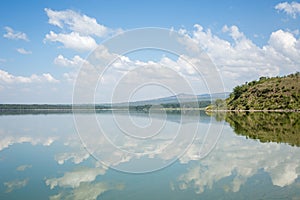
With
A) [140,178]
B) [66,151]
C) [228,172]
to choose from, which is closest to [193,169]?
[228,172]

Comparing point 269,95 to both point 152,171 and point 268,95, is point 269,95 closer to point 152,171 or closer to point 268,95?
point 268,95

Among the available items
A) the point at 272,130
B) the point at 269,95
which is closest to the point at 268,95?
the point at 269,95

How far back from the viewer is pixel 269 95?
3497 inches

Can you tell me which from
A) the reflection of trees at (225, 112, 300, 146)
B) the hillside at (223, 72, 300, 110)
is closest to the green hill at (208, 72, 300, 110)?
the hillside at (223, 72, 300, 110)

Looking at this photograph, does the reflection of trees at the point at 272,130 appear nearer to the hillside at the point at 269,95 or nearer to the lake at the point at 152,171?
the lake at the point at 152,171

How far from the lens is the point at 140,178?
12102 millimetres

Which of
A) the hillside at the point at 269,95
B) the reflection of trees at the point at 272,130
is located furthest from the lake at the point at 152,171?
the hillside at the point at 269,95

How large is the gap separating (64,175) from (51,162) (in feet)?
10.5

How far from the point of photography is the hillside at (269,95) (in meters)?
82.0

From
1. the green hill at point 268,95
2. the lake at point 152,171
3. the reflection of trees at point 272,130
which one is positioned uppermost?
the green hill at point 268,95

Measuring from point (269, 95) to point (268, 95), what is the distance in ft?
1.49

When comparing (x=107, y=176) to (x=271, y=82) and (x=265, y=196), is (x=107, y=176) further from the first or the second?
A: (x=271, y=82)

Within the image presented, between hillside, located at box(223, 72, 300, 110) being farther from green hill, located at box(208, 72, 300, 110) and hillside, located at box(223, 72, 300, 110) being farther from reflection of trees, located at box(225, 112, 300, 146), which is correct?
reflection of trees, located at box(225, 112, 300, 146)

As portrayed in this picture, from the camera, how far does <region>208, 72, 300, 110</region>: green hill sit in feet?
269
